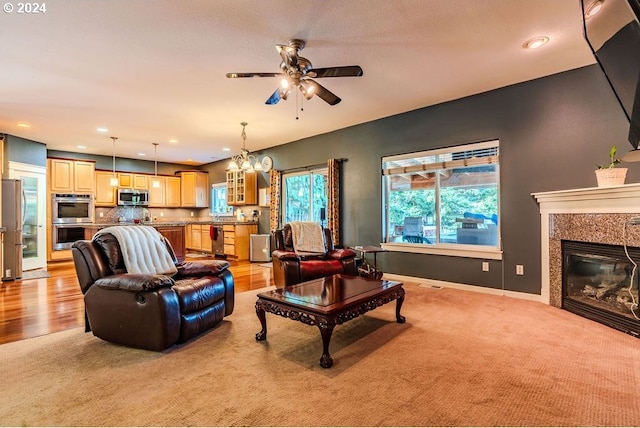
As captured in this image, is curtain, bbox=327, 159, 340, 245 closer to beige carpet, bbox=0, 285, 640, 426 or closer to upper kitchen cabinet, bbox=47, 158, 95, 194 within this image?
beige carpet, bbox=0, 285, 640, 426

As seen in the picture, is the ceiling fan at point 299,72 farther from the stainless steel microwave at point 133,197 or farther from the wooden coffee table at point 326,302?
the stainless steel microwave at point 133,197

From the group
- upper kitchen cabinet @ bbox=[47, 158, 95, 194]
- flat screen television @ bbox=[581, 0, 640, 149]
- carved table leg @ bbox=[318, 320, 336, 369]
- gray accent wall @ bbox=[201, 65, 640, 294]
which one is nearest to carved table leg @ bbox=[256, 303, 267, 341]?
carved table leg @ bbox=[318, 320, 336, 369]

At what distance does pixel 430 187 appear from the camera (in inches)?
193

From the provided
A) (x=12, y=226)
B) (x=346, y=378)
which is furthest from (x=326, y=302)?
(x=12, y=226)

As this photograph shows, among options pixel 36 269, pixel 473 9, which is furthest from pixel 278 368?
pixel 36 269

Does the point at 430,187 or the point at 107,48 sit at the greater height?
the point at 107,48

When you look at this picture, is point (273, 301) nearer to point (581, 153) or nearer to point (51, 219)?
point (581, 153)

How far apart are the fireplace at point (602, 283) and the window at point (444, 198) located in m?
0.91

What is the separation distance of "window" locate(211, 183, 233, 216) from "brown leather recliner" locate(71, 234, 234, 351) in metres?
6.14

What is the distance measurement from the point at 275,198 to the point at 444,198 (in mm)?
3839

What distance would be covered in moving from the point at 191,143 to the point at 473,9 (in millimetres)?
6092

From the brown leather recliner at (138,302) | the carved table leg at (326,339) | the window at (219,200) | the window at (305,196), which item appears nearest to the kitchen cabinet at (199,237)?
the window at (219,200)

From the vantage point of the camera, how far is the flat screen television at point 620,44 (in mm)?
1476

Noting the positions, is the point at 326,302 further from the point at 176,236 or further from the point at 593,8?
the point at 176,236
